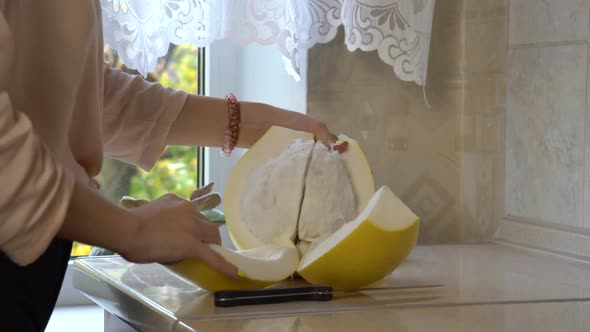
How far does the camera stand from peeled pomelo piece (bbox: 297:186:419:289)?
0.93 meters

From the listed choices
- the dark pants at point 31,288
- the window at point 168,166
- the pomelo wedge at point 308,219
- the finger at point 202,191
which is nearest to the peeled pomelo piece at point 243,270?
the pomelo wedge at point 308,219

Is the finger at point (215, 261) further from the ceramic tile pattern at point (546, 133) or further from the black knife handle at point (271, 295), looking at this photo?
the ceramic tile pattern at point (546, 133)

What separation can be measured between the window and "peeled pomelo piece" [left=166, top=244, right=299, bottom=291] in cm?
74

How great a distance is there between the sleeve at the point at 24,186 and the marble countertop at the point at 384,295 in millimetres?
208

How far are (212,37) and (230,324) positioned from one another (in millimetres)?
704

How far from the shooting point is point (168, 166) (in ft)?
5.72

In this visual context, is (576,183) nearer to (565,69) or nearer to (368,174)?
(565,69)

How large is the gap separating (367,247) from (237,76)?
32.9 inches

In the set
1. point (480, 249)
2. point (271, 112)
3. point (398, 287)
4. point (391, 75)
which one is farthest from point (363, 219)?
point (391, 75)

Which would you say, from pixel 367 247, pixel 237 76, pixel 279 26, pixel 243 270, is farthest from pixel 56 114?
pixel 237 76

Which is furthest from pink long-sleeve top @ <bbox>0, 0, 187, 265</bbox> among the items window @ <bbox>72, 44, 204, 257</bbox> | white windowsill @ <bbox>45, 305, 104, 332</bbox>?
window @ <bbox>72, 44, 204, 257</bbox>

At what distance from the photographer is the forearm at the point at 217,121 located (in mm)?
1201

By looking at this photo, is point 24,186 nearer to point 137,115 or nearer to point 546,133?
point 137,115

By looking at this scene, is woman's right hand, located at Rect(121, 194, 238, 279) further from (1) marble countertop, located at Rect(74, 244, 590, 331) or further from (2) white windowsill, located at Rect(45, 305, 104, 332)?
(2) white windowsill, located at Rect(45, 305, 104, 332)
